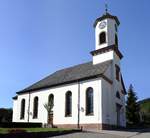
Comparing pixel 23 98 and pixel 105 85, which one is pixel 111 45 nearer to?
pixel 105 85

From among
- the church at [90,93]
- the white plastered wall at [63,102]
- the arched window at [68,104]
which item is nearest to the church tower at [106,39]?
the church at [90,93]

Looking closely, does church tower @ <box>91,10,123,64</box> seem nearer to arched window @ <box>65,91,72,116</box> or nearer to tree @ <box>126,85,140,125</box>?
arched window @ <box>65,91,72,116</box>

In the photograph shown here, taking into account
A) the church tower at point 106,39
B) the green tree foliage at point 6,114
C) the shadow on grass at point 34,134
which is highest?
the church tower at point 106,39

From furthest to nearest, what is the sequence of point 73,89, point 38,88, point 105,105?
point 38,88 → point 73,89 → point 105,105

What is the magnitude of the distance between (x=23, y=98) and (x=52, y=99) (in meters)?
7.87

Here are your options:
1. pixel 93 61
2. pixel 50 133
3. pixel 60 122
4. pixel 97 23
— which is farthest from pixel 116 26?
pixel 50 133

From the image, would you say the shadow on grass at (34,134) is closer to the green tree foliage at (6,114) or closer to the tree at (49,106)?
the tree at (49,106)

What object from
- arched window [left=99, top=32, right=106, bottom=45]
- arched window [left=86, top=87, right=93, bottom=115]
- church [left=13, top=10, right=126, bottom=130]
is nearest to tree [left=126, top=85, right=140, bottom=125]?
church [left=13, top=10, right=126, bottom=130]

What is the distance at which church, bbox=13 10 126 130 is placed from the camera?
112 feet

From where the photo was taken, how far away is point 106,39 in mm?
39531

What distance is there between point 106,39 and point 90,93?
9342mm

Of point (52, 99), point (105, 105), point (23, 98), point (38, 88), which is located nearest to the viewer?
point (105, 105)

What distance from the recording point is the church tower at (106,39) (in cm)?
3881

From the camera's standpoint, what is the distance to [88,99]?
35.0 meters
